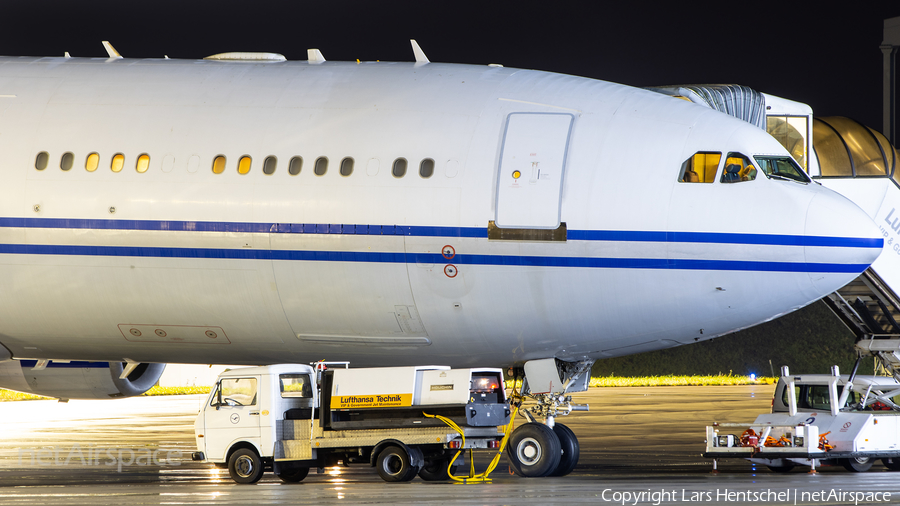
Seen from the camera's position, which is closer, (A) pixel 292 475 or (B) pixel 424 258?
(B) pixel 424 258

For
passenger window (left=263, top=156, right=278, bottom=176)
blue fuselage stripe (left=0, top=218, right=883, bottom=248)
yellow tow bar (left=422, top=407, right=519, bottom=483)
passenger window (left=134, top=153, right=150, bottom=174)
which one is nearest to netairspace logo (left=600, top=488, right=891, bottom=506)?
yellow tow bar (left=422, top=407, right=519, bottom=483)

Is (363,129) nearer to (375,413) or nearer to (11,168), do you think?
(375,413)

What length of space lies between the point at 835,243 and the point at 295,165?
6.67 m

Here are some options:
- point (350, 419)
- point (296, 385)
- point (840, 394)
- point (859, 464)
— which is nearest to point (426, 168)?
point (350, 419)

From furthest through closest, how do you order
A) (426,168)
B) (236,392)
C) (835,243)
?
(236,392) < (426,168) < (835,243)

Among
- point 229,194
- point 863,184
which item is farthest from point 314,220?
point 863,184

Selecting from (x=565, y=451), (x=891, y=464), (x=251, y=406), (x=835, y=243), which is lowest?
(x=891, y=464)

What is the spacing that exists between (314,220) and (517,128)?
2.82m

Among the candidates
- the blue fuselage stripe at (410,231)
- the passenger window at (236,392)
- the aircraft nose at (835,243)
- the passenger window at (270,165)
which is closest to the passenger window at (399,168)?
the blue fuselage stripe at (410,231)

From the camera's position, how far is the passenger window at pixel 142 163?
44.8 feet

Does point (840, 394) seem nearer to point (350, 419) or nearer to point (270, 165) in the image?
point (350, 419)

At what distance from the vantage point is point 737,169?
12.7m

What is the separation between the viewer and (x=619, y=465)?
17016 mm

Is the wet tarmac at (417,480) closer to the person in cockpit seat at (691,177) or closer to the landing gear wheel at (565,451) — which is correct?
the landing gear wheel at (565,451)
